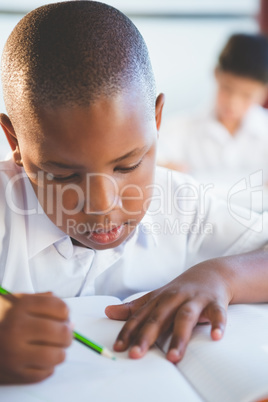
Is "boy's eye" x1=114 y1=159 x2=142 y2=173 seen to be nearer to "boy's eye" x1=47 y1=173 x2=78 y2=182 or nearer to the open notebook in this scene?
"boy's eye" x1=47 y1=173 x2=78 y2=182

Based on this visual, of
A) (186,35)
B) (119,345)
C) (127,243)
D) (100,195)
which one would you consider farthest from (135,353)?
(186,35)

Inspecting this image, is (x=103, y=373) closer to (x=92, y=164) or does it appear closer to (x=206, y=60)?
(x=92, y=164)

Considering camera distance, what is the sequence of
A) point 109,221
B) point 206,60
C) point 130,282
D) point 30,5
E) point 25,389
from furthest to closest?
point 206,60 → point 30,5 → point 130,282 → point 109,221 → point 25,389

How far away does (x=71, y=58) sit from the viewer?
1.65 ft

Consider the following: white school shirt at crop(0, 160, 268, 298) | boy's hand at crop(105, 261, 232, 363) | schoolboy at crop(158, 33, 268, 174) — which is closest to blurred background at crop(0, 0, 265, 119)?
schoolboy at crop(158, 33, 268, 174)

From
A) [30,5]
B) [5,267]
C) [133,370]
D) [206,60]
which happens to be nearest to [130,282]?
[5,267]

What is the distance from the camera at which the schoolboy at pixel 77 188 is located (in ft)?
1.43

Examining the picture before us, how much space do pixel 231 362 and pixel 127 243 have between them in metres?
0.30

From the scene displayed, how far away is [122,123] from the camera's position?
0.52 m

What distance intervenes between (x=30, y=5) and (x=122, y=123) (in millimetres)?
1522

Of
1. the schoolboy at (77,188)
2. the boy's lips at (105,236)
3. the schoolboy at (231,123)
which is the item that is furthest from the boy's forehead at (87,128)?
the schoolboy at (231,123)

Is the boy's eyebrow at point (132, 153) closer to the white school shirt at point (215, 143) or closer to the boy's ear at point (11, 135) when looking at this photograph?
the boy's ear at point (11, 135)

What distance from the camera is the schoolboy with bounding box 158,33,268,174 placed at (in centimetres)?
171

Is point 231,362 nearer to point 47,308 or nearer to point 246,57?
point 47,308
